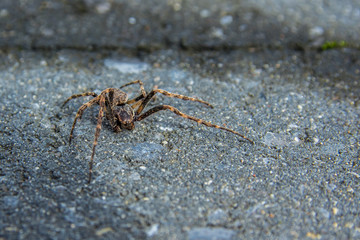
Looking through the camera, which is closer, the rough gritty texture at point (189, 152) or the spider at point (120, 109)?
the rough gritty texture at point (189, 152)

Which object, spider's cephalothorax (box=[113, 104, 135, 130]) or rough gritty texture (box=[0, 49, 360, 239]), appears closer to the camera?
rough gritty texture (box=[0, 49, 360, 239])

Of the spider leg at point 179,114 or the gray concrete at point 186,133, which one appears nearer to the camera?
the gray concrete at point 186,133

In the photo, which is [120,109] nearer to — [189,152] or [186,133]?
[186,133]

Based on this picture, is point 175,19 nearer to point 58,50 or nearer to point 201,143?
point 58,50

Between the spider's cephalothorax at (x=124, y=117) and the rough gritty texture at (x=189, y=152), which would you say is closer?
the rough gritty texture at (x=189, y=152)

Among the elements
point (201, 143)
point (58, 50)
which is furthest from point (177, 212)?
point (58, 50)
